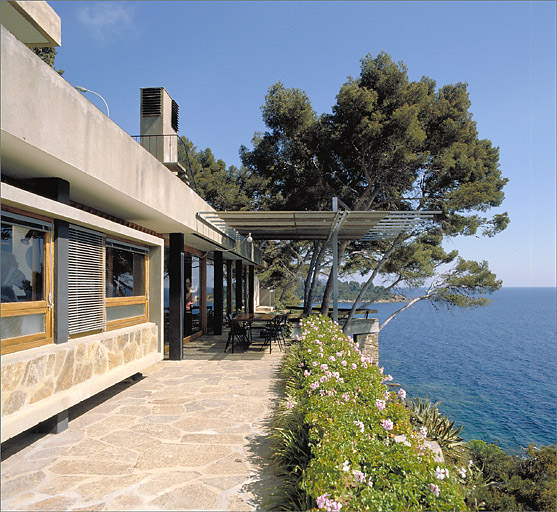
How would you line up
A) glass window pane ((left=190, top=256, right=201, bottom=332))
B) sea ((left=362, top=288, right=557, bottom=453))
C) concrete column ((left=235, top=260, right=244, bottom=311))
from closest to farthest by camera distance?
glass window pane ((left=190, top=256, right=201, bottom=332))
sea ((left=362, top=288, right=557, bottom=453))
concrete column ((left=235, top=260, right=244, bottom=311))

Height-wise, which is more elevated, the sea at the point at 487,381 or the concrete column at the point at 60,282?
the concrete column at the point at 60,282

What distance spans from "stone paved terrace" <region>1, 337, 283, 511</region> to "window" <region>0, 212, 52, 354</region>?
3.66ft

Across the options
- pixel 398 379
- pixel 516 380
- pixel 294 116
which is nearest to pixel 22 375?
pixel 294 116

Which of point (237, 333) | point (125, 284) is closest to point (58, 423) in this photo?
point (125, 284)

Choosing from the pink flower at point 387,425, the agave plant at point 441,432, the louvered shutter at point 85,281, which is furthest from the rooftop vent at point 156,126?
the pink flower at point 387,425

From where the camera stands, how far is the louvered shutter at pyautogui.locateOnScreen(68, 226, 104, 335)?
5.00m

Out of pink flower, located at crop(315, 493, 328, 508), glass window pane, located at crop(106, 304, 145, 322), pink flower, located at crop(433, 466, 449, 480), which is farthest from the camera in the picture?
glass window pane, located at crop(106, 304, 145, 322)

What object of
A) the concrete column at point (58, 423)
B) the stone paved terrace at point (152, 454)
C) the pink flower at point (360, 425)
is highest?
the pink flower at point (360, 425)

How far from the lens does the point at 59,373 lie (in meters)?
4.32

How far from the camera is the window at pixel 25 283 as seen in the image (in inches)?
154

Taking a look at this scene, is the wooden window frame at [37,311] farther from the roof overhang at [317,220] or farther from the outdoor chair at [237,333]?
the outdoor chair at [237,333]

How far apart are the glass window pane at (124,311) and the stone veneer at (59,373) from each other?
23cm

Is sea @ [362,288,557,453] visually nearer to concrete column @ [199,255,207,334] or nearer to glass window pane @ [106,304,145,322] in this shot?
concrete column @ [199,255,207,334]

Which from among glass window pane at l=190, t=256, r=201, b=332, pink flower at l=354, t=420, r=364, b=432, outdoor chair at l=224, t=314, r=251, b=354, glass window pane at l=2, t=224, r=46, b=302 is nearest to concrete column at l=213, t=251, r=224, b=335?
glass window pane at l=190, t=256, r=201, b=332
